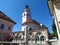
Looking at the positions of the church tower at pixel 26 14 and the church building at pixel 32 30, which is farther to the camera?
the church tower at pixel 26 14

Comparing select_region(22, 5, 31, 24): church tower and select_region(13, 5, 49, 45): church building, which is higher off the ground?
select_region(22, 5, 31, 24): church tower

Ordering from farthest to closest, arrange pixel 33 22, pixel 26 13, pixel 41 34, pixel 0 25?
pixel 26 13, pixel 33 22, pixel 41 34, pixel 0 25

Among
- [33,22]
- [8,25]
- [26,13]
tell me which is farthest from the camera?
[26,13]

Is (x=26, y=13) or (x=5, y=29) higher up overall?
(x=26, y=13)

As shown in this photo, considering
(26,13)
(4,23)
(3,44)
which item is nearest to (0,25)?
(4,23)

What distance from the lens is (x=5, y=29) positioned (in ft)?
74.8

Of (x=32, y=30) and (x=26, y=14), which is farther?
(x=26, y=14)

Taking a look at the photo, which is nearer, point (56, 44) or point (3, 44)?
point (56, 44)

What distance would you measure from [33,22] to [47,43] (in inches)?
1584

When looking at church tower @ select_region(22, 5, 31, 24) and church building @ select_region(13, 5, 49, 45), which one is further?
church tower @ select_region(22, 5, 31, 24)

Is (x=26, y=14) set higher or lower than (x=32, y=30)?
higher

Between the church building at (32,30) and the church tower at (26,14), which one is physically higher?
the church tower at (26,14)

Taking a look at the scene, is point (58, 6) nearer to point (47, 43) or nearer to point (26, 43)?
point (47, 43)

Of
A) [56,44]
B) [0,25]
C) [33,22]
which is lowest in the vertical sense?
[56,44]
